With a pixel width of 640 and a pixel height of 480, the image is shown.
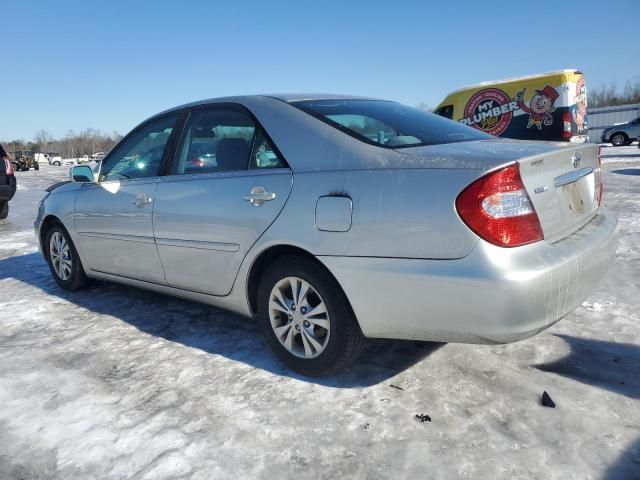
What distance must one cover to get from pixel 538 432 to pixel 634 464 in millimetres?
354

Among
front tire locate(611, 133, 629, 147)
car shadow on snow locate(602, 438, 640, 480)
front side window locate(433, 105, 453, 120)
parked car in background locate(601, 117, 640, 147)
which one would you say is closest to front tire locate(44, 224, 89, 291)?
car shadow on snow locate(602, 438, 640, 480)

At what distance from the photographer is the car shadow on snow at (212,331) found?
2.81 metres

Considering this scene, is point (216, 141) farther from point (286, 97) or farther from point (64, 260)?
point (64, 260)

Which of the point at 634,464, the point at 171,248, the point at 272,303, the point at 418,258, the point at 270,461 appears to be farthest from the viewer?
the point at 171,248

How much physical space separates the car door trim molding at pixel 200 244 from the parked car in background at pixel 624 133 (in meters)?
30.1

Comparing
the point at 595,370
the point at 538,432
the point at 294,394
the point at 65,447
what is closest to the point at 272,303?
the point at 294,394

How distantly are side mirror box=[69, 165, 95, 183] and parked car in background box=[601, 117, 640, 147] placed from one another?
30.0 metres

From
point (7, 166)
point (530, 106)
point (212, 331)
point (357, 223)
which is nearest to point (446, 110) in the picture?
point (530, 106)

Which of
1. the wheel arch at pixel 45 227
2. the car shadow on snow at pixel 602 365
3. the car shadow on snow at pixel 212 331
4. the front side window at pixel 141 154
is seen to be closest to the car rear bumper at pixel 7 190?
the car shadow on snow at pixel 212 331

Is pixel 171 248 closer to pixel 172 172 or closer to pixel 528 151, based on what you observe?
pixel 172 172

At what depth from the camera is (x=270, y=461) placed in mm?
2070

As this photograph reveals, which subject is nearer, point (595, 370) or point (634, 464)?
point (634, 464)

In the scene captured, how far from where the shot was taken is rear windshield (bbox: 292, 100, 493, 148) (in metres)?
2.65

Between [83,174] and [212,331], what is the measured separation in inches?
69.3
